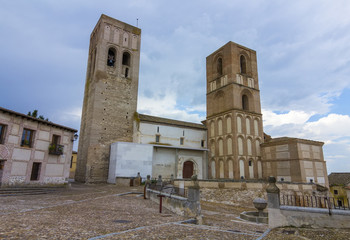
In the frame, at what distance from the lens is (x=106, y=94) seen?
28266 millimetres

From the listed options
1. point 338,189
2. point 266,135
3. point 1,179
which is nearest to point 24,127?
point 1,179

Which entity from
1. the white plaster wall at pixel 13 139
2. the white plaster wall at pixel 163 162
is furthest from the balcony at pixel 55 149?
the white plaster wall at pixel 163 162

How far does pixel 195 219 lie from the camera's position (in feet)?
26.3

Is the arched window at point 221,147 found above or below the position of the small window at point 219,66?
below

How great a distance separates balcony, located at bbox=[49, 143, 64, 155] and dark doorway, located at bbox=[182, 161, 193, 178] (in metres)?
15.4

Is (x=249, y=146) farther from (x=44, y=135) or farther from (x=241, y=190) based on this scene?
(x=44, y=135)

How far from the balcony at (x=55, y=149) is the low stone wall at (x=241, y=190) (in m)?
10.8

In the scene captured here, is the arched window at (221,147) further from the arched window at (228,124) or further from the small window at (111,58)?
the small window at (111,58)

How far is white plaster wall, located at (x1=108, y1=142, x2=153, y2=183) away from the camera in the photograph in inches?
942

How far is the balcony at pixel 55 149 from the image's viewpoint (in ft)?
57.1

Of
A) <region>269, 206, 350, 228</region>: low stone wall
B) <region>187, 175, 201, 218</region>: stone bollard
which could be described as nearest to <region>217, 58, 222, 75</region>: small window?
→ <region>187, 175, 201, 218</region>: stone bollard

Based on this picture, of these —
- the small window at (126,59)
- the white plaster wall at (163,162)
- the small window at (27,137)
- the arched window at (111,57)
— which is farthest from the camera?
the small window at (126,59)

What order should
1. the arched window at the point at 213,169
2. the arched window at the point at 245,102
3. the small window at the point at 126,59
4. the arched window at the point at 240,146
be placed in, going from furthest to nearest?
the small window at the point at 126,59, the arched window at the point at 245,102, the arched window at the point at 213,169, the arched window at the point at 240,146

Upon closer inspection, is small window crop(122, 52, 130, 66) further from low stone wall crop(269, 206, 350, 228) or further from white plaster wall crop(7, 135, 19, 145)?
low stone wall crop(269, 206, 350, 228)
